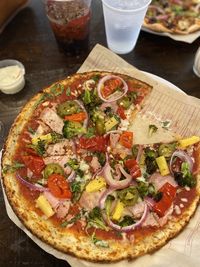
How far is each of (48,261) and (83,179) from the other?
56 cm

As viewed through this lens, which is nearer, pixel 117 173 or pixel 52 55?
pixel 117 173

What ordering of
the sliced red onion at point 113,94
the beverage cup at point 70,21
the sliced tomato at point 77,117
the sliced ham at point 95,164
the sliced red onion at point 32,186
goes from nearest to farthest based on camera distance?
the sliced red onion at point 32,186
the sliced ham at point 95,164
the sliced tomato at point 77,117
the sliced red onion at point 113,94
the beverage cup at point 70,21

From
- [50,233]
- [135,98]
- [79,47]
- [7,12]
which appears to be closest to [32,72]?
[79,47]

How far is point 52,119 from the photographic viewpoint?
2.65m

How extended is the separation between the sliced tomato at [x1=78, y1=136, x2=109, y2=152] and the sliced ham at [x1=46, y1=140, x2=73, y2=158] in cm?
8

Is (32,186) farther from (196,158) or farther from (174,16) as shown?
(174,16)

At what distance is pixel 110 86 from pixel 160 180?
0.86 m

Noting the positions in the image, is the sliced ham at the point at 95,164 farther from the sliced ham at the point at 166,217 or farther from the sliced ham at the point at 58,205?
the sliced ham at the point at 166,217

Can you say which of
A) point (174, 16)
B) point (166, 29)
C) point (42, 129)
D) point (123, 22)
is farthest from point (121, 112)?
point (174, 16)

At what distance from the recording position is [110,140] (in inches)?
99.2

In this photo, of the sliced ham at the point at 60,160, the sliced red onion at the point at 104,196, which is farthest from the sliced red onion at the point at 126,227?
the sliced ham at the point at 60,160

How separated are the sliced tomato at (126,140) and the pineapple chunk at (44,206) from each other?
66 cm

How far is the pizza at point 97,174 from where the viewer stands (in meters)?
→ 2.16

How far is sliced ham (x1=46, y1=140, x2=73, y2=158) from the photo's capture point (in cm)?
248
